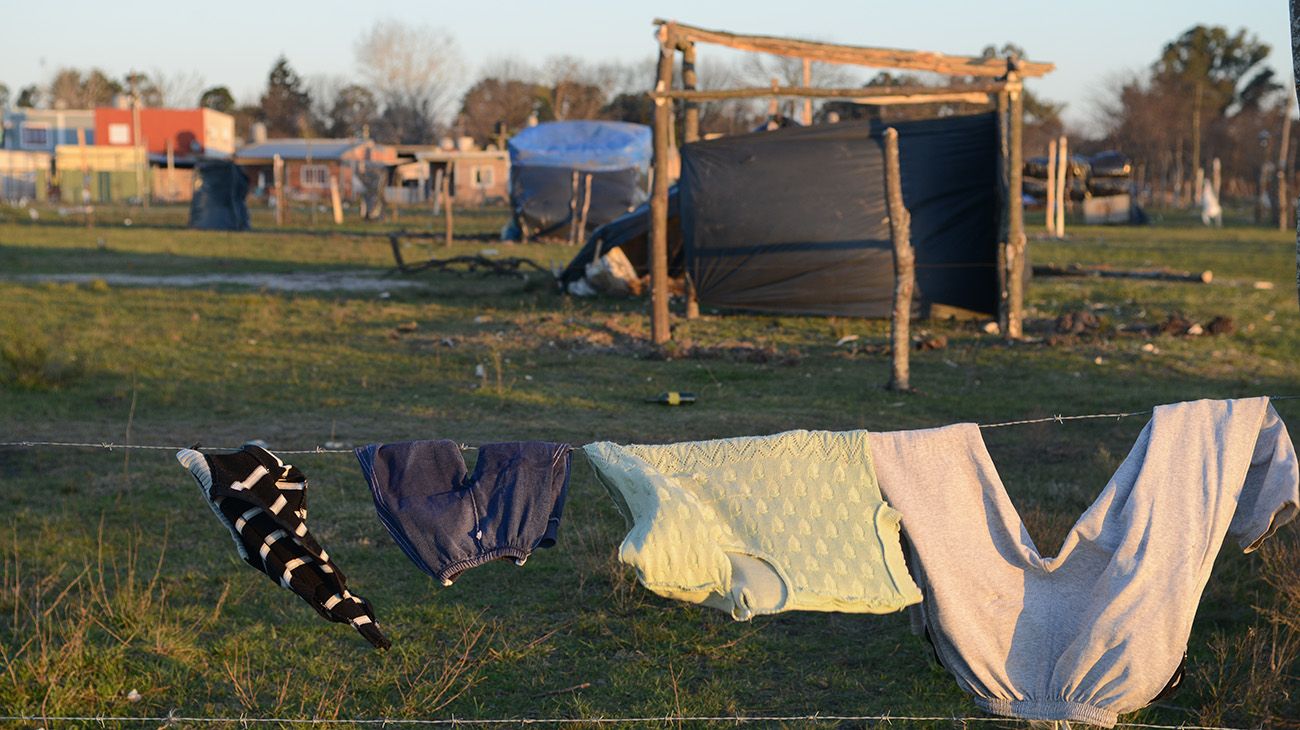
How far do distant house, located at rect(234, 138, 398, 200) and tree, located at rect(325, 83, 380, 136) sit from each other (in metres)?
21.3

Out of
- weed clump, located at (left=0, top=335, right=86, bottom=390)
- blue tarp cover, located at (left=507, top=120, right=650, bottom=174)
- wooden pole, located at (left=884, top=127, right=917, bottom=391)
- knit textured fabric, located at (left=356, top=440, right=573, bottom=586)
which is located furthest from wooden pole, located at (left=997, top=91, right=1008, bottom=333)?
blue tarp cover, located at (left=507, top=120, right=650, bottom=174)

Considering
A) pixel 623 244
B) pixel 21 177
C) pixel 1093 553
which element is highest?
pixel 21 177

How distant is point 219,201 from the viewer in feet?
121

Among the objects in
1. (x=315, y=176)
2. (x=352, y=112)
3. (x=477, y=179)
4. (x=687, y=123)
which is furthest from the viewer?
(x=352, y=112)

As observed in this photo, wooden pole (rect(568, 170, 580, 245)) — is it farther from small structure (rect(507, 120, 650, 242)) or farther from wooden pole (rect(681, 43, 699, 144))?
wooden pole (rect(681, 43, 699, 144))

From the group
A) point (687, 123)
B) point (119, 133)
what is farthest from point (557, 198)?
point (119, 133)

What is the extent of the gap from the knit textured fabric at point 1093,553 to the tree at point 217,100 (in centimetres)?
10210

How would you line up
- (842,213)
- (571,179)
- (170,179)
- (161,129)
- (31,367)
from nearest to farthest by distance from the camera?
(31,367) < (842,213) < (571,179) < (170,179) < (161,129)

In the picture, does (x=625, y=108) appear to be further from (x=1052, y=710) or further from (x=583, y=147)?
(x=1052, y=710)

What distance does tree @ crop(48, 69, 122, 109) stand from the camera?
98375mm

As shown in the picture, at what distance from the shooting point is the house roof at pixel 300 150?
192 ft

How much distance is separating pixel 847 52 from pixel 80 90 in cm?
10259

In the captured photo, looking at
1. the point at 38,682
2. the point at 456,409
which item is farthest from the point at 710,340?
the point at 38,682

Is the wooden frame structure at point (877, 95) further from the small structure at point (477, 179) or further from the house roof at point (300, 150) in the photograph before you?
the house roof at point (300, 150)
